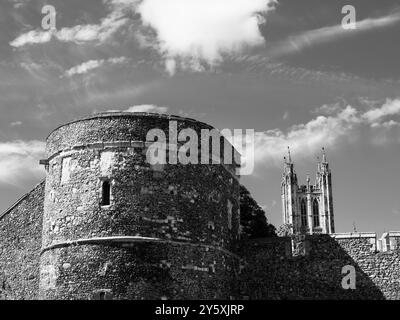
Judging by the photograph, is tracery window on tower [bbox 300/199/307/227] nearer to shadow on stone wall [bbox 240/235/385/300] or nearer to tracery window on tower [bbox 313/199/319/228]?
tracery window on tower [bbox 313/199/319/228]

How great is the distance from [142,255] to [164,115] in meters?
4.60

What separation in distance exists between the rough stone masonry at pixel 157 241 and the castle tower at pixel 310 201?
75.6 meters

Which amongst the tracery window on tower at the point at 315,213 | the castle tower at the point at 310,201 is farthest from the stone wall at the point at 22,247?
the tracery window on tower at the point at 315,213

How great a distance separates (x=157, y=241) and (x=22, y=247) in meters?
7.87

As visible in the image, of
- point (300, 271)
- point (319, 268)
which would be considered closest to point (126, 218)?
point (300, 271)

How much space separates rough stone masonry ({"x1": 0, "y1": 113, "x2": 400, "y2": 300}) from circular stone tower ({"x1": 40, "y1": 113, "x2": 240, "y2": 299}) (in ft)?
0.10

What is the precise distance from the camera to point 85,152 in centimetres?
2145

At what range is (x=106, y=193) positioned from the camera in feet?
68.8

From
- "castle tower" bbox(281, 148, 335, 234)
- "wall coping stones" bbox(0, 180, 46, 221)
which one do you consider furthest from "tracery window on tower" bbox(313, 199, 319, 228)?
"wall coping stones" bbox(0, 180, 46, 221)

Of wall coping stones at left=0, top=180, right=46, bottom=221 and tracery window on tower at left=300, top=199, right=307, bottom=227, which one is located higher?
tracery window on tower at left=300, top=199, right=307, bottom=227

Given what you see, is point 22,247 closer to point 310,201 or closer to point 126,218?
point 126,218

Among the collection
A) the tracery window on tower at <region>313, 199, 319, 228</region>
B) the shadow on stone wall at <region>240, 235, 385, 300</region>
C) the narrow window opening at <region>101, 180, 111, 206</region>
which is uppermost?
the tracery window on tower at <region>313, 199, 319, 228</region>

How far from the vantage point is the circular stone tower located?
2031cm

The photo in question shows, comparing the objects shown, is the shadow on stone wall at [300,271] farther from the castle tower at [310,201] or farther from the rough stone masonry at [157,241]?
the castle tower at [310,201]
